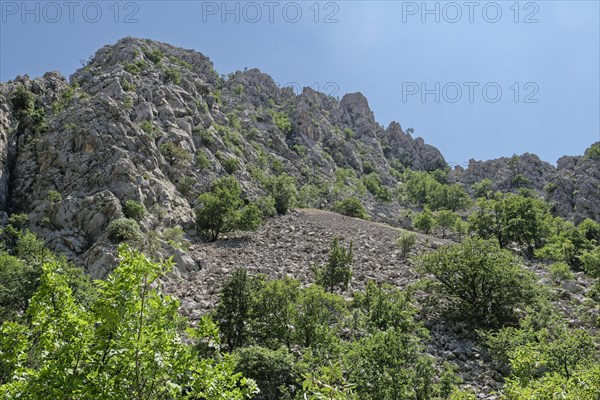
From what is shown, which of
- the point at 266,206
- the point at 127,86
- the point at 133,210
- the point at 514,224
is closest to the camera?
the point at 133,210

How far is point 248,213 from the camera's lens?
1720 inches

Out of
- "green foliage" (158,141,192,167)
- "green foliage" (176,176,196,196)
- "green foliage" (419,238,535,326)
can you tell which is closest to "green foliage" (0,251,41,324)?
"green foliage" (419,238,535,326)

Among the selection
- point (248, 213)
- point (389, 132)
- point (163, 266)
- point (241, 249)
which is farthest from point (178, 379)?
point (389, 132)

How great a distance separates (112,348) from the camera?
5754mm

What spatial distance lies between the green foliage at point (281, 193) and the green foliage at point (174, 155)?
38.5ft

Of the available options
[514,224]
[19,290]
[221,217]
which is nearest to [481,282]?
[514,224]

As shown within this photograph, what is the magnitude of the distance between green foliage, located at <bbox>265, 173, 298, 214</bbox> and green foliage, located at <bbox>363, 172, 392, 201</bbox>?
33.9 metres

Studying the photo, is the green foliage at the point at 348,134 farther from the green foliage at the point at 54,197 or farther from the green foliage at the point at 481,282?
the green foliage at the point at 481,282

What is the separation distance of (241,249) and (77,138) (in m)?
23.6

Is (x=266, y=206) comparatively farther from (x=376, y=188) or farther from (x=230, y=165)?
(x=376, y=188)

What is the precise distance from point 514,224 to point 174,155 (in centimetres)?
4060

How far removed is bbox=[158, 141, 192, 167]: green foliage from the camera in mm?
51844

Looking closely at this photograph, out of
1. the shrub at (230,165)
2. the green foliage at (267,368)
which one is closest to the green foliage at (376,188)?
the shrub at (230,165)

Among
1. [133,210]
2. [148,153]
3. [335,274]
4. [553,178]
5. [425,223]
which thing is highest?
[553,178]
